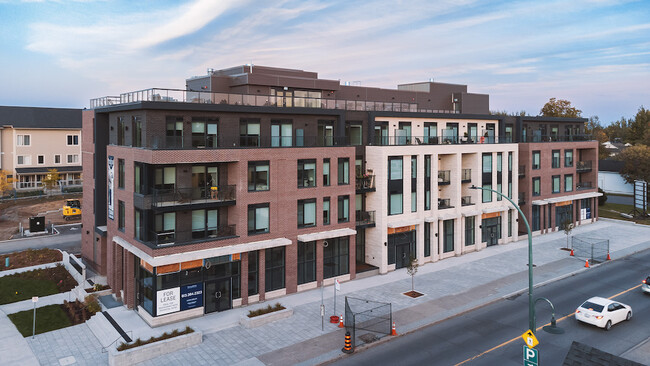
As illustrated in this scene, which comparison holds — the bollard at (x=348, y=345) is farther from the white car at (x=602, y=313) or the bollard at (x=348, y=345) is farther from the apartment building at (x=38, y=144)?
the apartment building at (x=38, y=144)

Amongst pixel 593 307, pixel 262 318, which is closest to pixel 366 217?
pixel 262 318

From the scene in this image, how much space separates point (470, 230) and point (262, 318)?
1020 inches

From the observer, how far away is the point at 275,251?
33.0m

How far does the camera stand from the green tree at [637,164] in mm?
70506

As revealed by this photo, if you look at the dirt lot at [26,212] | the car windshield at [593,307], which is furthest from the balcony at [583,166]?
the dirt lot at [26,212]

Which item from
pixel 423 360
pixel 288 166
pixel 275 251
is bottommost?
pixel 423 360

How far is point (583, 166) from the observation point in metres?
60.7

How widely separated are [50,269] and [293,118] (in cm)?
2439

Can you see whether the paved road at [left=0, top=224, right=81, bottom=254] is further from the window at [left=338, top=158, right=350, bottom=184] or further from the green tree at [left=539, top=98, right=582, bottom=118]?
the green tree at [left=539, top=98, right=582, bottom=118]

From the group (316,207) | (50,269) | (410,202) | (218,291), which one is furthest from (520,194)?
(50,269)

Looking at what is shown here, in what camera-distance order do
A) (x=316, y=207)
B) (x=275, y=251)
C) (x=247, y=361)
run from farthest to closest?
(x=316, y=207)
(x=275, y=251)
(x=247, y=361)

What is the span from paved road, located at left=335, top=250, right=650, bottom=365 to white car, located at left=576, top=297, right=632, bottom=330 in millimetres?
467

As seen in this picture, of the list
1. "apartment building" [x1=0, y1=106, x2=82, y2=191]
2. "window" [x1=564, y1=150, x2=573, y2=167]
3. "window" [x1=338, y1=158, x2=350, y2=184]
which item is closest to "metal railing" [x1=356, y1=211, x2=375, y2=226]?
"window" [x1=338, y1=158, x2=350, y2=184]

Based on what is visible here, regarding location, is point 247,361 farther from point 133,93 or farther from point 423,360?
point 133,93
